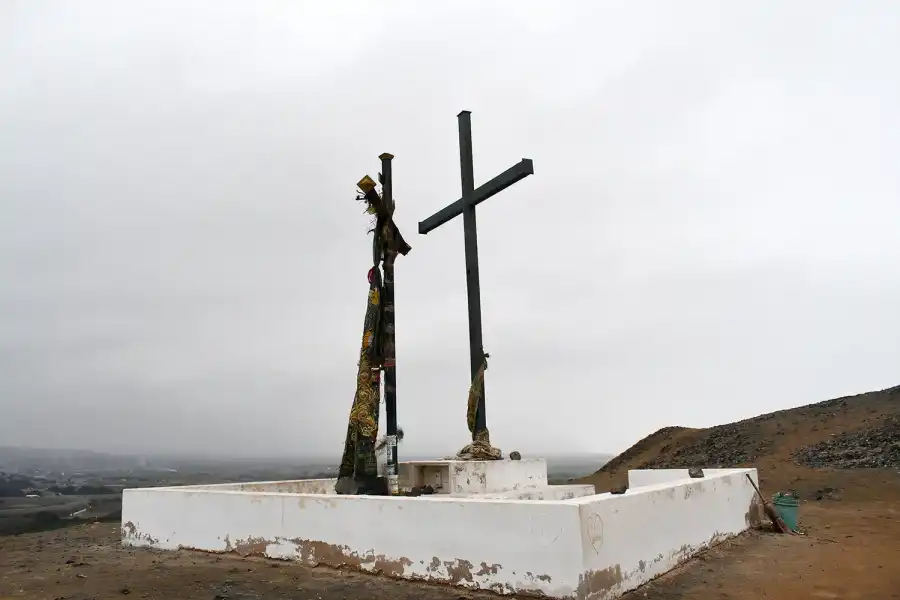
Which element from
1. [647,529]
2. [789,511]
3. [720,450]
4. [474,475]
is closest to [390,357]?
[474,475]

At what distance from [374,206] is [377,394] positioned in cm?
273

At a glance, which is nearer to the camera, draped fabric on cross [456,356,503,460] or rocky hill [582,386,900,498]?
draped fabric on cross [456,356,503,460]

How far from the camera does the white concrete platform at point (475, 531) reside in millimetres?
5453

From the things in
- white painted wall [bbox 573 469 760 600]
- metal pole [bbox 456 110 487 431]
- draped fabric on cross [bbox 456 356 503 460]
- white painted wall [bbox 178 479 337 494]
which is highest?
metal pole [bbox 456 110 487 431]

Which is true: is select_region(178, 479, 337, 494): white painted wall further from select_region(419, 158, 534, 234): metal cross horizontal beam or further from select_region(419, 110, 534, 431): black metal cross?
select_region(419, 158, 534, 234): metal cross horizontal beam

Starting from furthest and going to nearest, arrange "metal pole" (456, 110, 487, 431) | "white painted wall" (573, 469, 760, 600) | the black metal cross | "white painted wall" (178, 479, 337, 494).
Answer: "metal pole" (456, 110, 487, 431), the black metal cross, "white painted wall" (178, 479, 337, 494), "white painted wall" (573, 469, 760, 600)

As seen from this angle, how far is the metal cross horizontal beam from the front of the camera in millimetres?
11344

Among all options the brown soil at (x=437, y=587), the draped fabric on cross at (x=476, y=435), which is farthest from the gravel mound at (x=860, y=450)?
the draped fabric on cross at (x=476, y=435)

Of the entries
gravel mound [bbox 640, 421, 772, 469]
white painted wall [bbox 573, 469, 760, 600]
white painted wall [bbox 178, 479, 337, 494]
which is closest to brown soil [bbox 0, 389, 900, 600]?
white painted wall [bbox 573, 469, 760, 600]

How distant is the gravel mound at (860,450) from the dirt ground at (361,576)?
7.08 metres

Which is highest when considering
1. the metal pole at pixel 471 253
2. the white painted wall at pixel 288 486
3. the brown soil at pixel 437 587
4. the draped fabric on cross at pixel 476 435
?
the metal pole at pixel 471 253

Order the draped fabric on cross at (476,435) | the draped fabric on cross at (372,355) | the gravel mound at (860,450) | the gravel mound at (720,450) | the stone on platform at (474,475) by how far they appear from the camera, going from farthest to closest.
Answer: the gravel mound at (720,450) → the gravel mound at (860,450) → the draped fabric on cross at (476,435) → the stone on platform at (474,475) → the draped fabric on cross at (372,355)

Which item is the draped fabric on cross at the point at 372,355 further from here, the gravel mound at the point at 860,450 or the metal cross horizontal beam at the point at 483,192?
the gravel mound at the point at 860,450

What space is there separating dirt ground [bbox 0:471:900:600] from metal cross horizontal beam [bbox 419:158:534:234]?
6348mm
